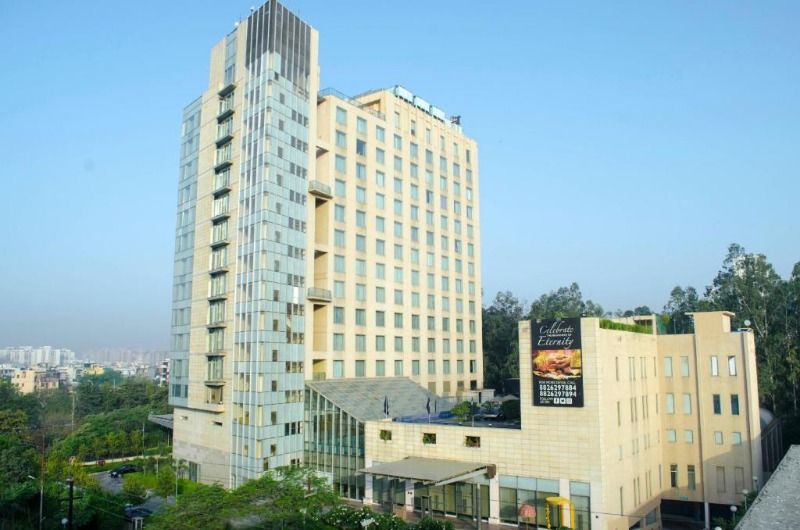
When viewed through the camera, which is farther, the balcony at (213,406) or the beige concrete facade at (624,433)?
the balcony at (213,406)

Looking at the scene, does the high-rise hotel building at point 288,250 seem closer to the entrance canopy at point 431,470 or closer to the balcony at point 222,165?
the balcony at point 222,165

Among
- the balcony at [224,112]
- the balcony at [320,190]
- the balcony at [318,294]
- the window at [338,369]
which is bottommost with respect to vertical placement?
the window at [338,369]

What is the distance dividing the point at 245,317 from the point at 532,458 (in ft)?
108

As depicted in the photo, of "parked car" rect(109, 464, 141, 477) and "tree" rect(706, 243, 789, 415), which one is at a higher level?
"tree" rect(706, 243, 789, 415)

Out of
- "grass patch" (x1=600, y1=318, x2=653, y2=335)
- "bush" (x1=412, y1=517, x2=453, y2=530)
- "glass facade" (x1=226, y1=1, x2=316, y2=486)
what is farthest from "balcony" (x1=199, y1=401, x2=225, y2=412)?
"grass patch" (x1=600, y1=318, x2=653, y2=335)

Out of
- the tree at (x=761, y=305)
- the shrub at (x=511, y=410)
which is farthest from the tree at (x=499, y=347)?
the shrub at (x=511, y=410)

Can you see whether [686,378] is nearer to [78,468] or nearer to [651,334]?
[651,334]

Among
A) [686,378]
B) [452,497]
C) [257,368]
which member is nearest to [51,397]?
[257,368]

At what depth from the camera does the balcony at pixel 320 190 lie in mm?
69812

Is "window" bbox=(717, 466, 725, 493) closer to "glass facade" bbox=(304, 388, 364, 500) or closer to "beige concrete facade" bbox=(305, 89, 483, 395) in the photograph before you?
"glass facade" bbox=(304, 388, 364, 500)

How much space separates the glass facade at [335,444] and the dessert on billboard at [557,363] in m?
16.5

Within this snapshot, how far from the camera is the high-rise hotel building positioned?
63.5 meters

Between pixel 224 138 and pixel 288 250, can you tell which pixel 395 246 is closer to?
pixel 288 250

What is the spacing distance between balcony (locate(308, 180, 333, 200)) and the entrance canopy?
33.1 meters
